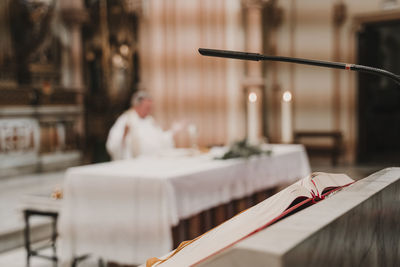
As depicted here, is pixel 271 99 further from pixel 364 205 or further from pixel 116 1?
pixel 364 205

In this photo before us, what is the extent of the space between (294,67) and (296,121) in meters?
1.21

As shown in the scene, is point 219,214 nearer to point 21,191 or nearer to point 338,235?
point 338,235

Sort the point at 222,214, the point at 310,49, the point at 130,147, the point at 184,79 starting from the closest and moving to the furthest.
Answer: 1. the point at 222,214
2. the point at 130,147
3. the point at 184,79
4. the point at 310,49

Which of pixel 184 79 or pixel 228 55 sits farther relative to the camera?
pixel 184 79

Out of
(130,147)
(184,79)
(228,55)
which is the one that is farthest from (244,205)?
(228,55)

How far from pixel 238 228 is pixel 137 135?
165 inches

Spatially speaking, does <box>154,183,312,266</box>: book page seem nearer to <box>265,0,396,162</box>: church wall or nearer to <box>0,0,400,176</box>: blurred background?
<box>0,0,400,176</box>: blurred background

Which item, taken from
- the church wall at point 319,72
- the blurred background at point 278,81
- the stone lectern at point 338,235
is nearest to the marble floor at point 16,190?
the blurred background at point 278,81

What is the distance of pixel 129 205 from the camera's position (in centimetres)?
326

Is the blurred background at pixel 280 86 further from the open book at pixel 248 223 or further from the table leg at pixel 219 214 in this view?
the open book at pixel 248 223

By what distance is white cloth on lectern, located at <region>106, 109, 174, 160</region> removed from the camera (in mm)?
5168

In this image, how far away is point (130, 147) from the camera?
5379 mm

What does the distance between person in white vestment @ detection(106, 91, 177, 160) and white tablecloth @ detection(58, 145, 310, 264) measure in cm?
132

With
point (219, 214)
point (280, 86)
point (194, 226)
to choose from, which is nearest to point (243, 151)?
point (219, 214)
